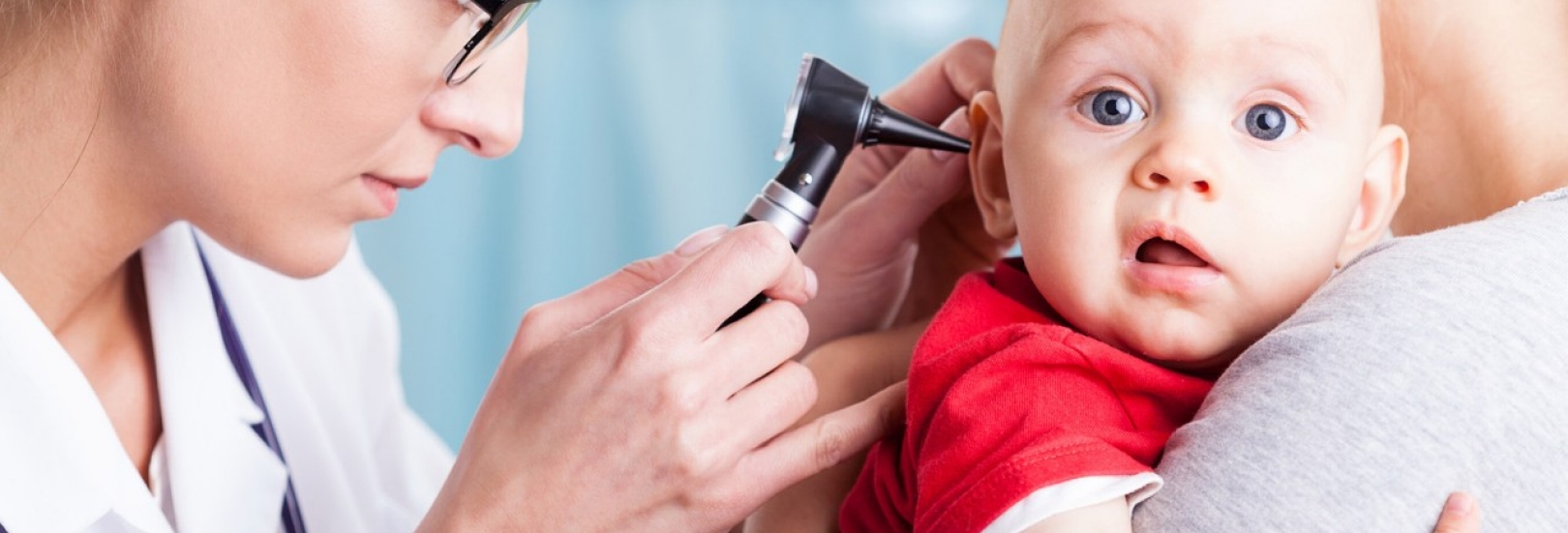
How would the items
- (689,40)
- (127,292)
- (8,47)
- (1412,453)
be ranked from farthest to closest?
(689,40) < (127,292) < (8,47) < (1412,453)

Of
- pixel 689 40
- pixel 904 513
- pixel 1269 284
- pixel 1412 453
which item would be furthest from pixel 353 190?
pixel 689 40

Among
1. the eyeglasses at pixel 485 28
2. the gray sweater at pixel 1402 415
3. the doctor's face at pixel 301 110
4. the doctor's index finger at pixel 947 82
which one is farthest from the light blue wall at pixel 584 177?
the gray sweater at pixel 1402 415

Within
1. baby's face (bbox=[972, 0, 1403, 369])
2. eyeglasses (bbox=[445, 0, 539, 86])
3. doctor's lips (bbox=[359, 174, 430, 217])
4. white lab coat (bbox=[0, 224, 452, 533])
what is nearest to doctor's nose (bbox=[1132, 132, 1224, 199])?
baby's face (bbox=[972, 0, 1403, 369])

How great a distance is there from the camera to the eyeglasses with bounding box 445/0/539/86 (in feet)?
3.90

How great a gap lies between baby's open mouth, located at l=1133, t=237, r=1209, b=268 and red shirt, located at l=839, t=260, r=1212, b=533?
3.3 inches

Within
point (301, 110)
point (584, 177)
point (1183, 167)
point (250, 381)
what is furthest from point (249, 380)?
point (584, 177)

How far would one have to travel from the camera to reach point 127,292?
1589mm

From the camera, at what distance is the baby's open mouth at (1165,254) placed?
43.6 inches

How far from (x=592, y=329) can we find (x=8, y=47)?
57 centimetres

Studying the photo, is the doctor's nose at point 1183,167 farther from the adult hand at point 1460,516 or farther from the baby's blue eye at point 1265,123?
the adult hand at point 1460,516

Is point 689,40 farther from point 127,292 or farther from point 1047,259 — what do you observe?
point 1047,259

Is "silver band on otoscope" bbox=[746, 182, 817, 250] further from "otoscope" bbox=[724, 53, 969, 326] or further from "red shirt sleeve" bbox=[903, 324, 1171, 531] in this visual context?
"red shirt sleeve" bbox=[903, 324, 1171, 531]

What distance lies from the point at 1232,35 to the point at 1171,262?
181 millimetres

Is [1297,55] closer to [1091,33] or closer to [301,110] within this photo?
[1091,33]
